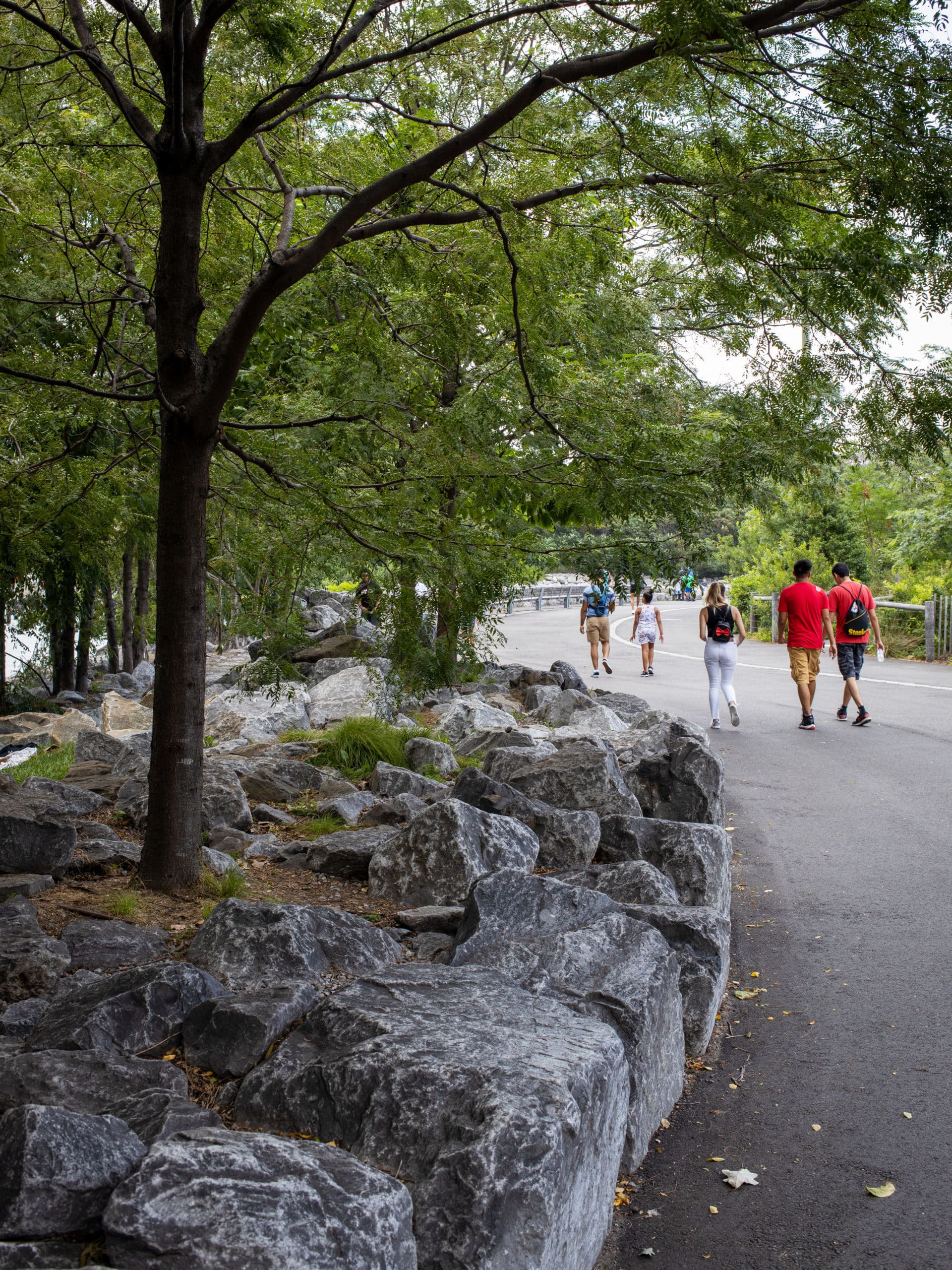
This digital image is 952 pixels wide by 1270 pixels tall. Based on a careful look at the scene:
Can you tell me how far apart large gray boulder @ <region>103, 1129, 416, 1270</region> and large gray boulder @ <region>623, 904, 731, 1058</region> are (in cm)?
217

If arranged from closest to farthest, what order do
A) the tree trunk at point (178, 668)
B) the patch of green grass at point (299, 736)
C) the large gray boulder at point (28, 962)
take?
the large gray boulder at point (28, 962), the tree trunk at point (178, 668), the patch of green grass at point (299, 736)

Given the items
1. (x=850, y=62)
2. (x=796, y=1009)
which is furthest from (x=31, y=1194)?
(x=850, y=62)

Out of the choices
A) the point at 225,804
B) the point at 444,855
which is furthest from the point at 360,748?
the point at 444,855

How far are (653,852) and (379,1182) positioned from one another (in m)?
3.91

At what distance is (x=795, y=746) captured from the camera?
11445mm

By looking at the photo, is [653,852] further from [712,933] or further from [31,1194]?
[31,1194]

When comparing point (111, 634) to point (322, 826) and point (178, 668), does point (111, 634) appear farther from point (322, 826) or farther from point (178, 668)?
point (178, 668)

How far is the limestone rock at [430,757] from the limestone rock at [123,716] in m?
4.26

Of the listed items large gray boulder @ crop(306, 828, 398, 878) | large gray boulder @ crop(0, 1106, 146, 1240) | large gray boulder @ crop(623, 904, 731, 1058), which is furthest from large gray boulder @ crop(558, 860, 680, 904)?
large gray boulder @ crop(0, 1106, 146, 1240)

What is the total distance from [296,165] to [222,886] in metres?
4.81

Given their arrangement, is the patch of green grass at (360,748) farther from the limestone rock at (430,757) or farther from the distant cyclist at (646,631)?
the distant cyclist at (646,631)

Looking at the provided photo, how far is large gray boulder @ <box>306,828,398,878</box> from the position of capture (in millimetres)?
5918

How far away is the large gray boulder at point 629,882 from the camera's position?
519 centimetres

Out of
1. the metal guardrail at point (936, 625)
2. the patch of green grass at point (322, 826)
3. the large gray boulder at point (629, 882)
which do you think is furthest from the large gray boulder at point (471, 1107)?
the metal guardrail at point (936, 625)
